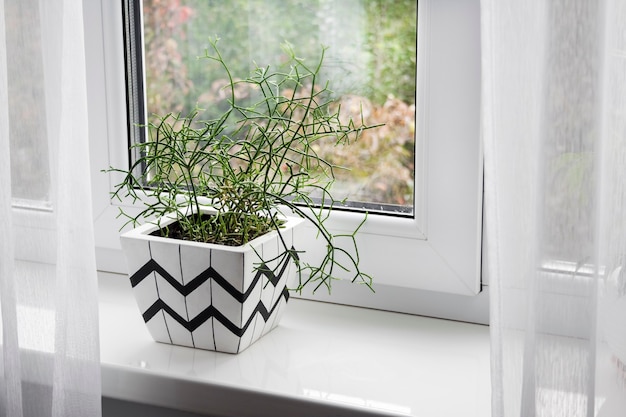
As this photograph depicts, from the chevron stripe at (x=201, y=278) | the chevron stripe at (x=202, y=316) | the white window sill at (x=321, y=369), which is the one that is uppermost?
the chevron stripe at (x=201, y=278)

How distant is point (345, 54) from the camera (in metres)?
1.14

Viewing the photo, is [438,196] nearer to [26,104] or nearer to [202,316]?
[202,316]

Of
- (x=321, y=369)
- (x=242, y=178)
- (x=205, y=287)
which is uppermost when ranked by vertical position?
(x=242, y=178)

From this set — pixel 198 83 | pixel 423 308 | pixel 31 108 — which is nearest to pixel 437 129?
pixel 423 308

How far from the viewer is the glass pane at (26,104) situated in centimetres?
91

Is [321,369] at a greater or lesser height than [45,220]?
lesser

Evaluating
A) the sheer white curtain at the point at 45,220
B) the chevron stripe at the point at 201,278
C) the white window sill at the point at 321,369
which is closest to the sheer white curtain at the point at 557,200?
the white window sill at the point at 321,369

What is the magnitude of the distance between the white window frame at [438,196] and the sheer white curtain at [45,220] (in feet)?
1.13

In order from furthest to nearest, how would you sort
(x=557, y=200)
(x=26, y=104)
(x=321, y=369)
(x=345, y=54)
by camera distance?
(x=345, y=54), (x=321, y=369), (x=26, y=104), (x=557, y=200)

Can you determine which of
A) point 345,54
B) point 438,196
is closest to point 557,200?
point 438,196

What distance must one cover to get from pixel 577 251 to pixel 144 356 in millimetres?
594

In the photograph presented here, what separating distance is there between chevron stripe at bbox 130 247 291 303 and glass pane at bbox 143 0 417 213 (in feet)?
0.67

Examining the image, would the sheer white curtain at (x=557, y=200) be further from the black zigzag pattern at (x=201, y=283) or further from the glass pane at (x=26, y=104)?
the glass pane at (x=26, y=104)

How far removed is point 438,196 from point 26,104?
527 mm
